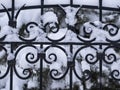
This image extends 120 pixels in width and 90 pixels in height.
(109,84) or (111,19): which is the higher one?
(111,19)

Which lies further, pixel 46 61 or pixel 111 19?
pixel 111 19

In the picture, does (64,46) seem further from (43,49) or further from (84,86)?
(84,86)

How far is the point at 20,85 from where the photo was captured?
188cm

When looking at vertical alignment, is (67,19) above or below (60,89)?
above

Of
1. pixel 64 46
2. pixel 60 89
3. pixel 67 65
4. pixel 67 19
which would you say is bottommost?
pixel 60 89

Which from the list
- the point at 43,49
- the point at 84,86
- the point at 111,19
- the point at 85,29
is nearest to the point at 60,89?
the point at 84,86

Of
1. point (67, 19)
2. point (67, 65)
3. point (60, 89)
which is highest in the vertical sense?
point (67, 19)

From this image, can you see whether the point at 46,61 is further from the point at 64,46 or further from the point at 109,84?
the point at 109,84

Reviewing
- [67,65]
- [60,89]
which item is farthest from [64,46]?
[60,89]

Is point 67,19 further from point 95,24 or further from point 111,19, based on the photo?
point 111,19

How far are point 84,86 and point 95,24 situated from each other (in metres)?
0.36

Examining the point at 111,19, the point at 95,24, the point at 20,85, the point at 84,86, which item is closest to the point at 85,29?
the point at 95,24

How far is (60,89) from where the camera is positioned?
186cm

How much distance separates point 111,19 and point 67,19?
0.29m
